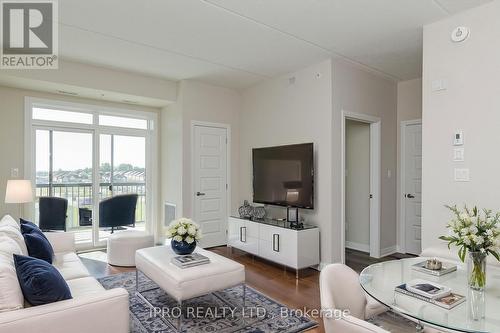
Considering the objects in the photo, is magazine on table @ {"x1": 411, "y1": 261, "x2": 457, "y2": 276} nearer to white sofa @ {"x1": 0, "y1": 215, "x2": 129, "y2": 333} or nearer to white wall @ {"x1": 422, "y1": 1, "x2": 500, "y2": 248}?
white wall @ {"x1": 422, "y1": 1, "x2": 500, "y2": 248}

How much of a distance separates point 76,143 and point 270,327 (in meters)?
4.20

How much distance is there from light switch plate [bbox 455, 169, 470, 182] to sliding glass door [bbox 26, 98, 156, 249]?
4.67 m

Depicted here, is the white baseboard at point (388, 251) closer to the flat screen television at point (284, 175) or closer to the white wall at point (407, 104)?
the white wall at point (407, 104)

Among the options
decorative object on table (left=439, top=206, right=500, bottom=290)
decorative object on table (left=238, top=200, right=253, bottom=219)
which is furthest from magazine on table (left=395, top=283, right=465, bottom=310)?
decorative object on table (left=238, top=200, right=253, bottom=219)

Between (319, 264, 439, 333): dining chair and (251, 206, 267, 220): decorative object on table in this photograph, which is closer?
(319, 264, 439, 333): dining chair

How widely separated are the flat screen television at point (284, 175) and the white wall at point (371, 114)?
0.34m

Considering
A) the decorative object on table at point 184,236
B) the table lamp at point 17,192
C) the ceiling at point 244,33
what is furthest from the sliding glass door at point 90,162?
the decorative object on table at point 184,236

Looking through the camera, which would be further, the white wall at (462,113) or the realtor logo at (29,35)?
the realtor logo at (29,35)

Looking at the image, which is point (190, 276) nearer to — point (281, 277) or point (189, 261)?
point (189, 261)

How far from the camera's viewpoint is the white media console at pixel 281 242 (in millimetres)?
3869

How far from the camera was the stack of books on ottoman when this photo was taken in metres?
2.74

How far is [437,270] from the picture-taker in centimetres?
195

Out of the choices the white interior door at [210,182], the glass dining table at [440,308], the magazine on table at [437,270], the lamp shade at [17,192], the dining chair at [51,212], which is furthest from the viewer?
the white interior door at [210,182]

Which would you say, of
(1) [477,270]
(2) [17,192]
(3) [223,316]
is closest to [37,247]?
(2) [17,192]
